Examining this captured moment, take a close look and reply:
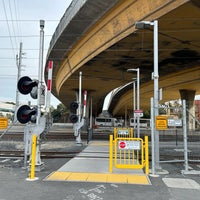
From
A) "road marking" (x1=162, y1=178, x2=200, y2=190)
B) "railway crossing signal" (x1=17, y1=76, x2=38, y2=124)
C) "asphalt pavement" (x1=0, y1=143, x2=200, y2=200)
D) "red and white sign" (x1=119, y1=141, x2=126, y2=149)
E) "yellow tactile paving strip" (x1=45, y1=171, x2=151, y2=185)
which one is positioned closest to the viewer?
"asphalt pavement" (x1=0, y1=143, x2=200, y2=200)

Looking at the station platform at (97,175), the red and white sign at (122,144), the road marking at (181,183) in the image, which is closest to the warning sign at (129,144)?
the red and white sign at (122,144)

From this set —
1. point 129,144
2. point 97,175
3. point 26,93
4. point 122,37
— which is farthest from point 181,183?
point 122,37

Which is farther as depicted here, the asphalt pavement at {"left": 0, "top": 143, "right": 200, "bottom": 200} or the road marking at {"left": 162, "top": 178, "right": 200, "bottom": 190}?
the road marking at {"left": 162, "top": 178, "right": 200, "bottom": 190}

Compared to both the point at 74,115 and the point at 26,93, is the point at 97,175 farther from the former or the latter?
the point at 74,115

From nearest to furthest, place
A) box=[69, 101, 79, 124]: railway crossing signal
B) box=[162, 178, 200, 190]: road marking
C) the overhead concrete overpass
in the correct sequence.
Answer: box=[162, 178, 200, 190]: road marking < the overhead concrete overpass < box=[69, 101, 79, 124]: railway crossing signal

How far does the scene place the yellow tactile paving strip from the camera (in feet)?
26.2

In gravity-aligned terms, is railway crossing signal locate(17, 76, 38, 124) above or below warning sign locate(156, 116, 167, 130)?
above

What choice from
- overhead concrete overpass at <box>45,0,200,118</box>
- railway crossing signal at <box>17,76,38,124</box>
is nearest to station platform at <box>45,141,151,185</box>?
railway crossing signal at <box>17,76,38,124</box>

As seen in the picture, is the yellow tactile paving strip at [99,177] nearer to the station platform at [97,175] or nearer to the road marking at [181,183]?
the station platform at [97,175]

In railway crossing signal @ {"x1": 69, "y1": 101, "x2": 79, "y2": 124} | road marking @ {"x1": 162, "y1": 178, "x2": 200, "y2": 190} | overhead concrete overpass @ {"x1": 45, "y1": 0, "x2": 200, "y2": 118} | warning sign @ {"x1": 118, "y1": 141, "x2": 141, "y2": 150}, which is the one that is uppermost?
overhead concrete overpass @ {"x1": 45, "y1": 0, "x2": 200, "y2": 118}

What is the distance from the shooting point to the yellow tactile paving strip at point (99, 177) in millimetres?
7996

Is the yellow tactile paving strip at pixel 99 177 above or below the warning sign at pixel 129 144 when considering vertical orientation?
below

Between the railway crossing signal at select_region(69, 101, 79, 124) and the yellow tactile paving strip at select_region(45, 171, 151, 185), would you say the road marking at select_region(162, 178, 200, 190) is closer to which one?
the yellow tactile paving strip at select_region(45, 171, 151, 185)

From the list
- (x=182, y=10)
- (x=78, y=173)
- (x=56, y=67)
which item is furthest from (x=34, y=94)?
(x=56, y=67)
